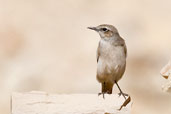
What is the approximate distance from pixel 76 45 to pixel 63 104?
1.69 meters

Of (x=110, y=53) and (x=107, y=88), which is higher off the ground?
(x=110, y=53)

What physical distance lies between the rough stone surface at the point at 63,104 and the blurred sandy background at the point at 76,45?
1.35m

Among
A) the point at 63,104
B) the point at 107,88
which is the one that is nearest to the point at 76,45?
the point at 107,88

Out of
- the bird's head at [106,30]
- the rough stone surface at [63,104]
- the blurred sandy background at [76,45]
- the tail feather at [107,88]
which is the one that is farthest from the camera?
the blurred sandy background at [76,45]

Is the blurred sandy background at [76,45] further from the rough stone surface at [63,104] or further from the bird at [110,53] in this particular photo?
the rough stone surface at [63,104]

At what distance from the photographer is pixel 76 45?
5574mm

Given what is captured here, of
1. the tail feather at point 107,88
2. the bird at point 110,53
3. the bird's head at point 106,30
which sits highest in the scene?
the bird's head at point 106,30

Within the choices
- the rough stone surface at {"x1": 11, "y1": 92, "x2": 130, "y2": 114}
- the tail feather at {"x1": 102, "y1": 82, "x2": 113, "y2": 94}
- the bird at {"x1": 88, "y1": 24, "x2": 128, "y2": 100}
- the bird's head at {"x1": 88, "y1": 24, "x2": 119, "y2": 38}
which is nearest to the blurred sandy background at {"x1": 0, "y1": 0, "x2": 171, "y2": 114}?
the tail feather at {"x1": 102, "y1": 82, "x2": 113, "y2": 94}

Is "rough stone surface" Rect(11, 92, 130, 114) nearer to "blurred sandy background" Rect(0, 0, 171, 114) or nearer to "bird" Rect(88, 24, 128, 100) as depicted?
"bird" Rect(88, 24, 128, 100)

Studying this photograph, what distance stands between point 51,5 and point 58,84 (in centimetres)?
80

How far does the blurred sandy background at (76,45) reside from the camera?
5.40 m

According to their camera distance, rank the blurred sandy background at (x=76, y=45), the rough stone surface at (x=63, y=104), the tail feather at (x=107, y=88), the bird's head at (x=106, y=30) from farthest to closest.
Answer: the blurred sandy background at (x=76, y=45), the tail feather at (x=107, y=88), the bird's head at (x=106, y=30), the rough stone surface at (x=63, y=104)

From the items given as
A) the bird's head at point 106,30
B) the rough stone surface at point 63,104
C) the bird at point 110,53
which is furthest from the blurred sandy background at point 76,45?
Answer: the rough stone surface at point 63,104

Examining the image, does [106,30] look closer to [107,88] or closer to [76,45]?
[107,88]
